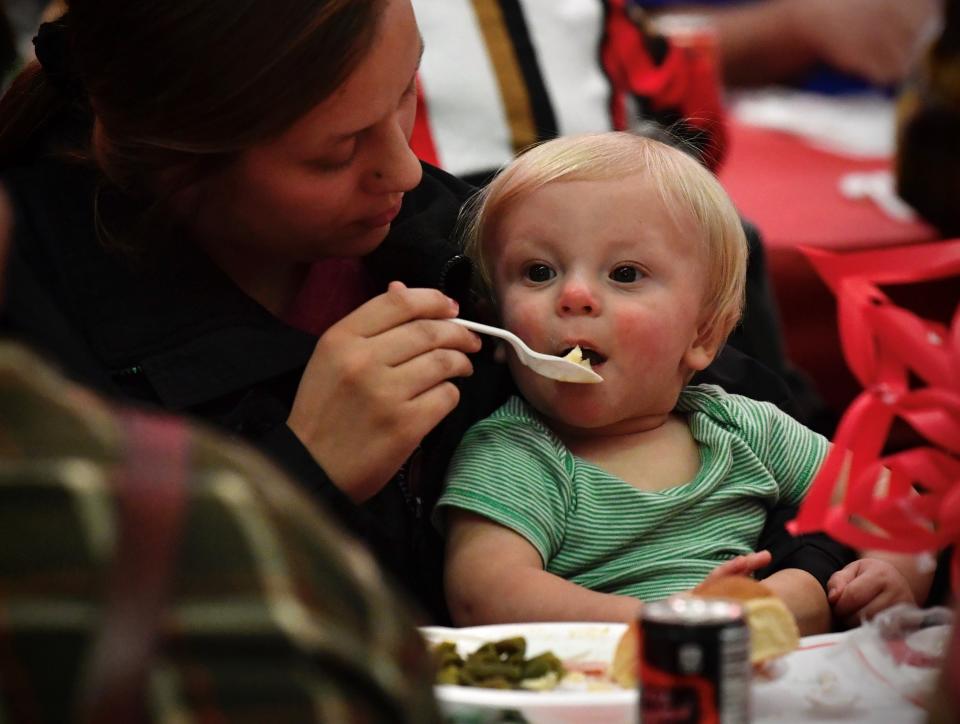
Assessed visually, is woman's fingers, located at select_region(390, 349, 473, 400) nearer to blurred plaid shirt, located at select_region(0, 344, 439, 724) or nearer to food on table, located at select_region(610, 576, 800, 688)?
food on table, located at select_region(610, 576, 800, 688)

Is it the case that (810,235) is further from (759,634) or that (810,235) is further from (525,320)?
(759,634)

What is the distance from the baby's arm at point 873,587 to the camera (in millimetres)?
1336

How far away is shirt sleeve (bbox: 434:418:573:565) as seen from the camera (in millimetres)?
1338

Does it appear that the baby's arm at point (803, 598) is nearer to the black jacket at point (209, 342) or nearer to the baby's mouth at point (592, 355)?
the black jacket at point (209, 342)

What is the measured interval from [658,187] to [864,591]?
0.41 meters

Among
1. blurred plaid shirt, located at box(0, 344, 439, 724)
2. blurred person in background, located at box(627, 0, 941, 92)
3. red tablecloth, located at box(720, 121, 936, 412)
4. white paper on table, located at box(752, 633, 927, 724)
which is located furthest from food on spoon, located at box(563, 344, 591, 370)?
blurred person in background, located at box(627, 0, 941, 92)

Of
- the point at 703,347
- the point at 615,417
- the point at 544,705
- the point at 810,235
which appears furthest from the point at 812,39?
the point at 544,705

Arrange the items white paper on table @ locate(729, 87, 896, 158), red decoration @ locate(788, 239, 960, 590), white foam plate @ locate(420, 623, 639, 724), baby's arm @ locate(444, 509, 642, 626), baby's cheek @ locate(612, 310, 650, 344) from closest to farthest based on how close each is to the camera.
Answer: white foam plate @ locate(420, 623, 639, 724) → red decoration @ locate(788, 239, 960, 590) → baby's arm @ locate(444, 509, 642, 626) → baby's cheek @ locate(612, 310, 650, 344) → white paper on table @ locate(729, 87, 896, 158)

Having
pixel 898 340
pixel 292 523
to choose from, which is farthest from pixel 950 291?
pixel 292 523

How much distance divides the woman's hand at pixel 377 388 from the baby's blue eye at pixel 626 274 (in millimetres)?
167

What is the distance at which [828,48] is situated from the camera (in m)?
4.64

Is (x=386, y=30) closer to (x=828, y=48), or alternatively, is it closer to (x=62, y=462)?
(x=62, y=462)

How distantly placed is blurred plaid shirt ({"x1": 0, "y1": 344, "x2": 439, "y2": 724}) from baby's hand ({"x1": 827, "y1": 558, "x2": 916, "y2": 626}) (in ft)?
2.36

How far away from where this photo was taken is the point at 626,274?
1.41 meters
